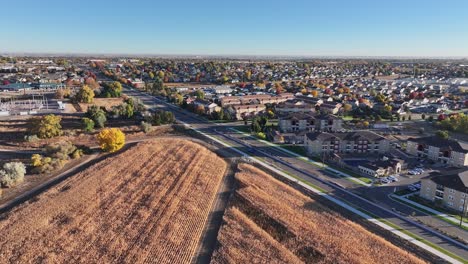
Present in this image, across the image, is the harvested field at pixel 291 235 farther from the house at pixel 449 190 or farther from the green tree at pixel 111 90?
the green tree at pixel 111 90

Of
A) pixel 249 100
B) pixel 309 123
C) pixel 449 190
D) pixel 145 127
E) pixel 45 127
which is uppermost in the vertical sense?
pixel 249 100

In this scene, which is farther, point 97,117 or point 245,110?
point 245,110

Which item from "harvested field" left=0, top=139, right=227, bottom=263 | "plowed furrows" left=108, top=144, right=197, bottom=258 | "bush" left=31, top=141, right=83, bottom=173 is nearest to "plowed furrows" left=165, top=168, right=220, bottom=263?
"harvested field" left=0, top=139, right=227, bottom=263

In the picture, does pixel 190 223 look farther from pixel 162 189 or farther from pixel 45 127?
pixel 45 127

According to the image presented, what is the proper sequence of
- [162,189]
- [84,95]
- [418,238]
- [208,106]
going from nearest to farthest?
1. [418,238]
2. [162,189]
3. [208,106]
4. [84,95]

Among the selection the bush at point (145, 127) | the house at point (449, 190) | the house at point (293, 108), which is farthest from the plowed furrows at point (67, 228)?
the house at point (293, 108)

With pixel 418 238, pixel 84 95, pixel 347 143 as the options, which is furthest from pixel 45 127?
pixel 418 238

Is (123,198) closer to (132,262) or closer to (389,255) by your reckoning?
(132,262)
